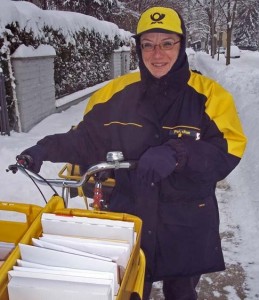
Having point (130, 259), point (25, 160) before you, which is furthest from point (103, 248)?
point (25, 160)

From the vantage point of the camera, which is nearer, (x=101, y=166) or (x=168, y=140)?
(x=101, y=166)

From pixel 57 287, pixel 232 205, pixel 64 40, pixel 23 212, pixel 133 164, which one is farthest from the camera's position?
pixel 64 40

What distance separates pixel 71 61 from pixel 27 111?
399 cm

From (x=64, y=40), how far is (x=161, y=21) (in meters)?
8.79

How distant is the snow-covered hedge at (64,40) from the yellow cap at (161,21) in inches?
205

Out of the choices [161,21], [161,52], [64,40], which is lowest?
[64,40]

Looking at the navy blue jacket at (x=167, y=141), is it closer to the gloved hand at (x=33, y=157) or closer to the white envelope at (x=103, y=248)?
the gloved hand at (x=33, y=157)

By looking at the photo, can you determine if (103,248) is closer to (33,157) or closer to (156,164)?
(156,164)

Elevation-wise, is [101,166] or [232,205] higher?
[101,166]

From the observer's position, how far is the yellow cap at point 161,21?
2.01m

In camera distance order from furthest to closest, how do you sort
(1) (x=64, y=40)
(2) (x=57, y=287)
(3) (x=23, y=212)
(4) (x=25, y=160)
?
(1) (x=64, y=40) → (4) (x=25, y=160) → (3) (x=23, y=212) → (2) (x=57, y=287)

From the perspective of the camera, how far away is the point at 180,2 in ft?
113

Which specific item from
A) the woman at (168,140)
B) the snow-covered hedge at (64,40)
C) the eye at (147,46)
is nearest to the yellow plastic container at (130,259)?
the woman at (168,140)

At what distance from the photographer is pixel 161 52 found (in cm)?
207
